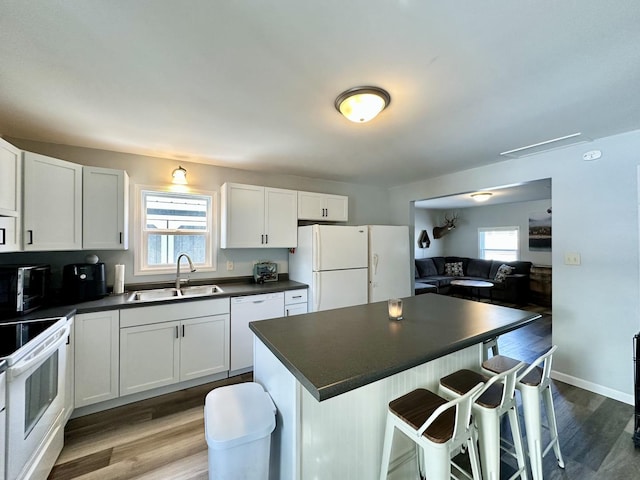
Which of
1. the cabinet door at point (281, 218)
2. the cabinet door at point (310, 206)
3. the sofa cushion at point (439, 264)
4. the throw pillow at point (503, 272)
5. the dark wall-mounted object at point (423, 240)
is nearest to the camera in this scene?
the cabinet door at point (281, 218)

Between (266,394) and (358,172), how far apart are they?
2.96m

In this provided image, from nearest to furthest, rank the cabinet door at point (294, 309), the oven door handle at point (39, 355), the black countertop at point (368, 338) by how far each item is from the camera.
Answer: the black countertop at point (368, 338), the oven door handle at point (39, 355), the cabinet door at point (294, 309)

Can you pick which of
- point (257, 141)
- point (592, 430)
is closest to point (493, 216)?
point (592, 430)

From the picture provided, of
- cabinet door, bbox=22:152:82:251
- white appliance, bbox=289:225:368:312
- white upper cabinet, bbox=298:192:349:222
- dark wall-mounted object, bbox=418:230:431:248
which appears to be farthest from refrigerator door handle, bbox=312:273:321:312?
dark wall-mounted object, bbox=418:230:431:248

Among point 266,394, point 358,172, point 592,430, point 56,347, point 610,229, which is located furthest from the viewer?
point 358,172

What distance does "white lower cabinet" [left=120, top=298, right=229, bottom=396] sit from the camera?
2283 mm

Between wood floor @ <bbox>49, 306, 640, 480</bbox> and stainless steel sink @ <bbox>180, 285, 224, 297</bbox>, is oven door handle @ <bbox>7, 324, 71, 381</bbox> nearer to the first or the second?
wood floor @ <bbox>49, 306, 640, 480</bbox>

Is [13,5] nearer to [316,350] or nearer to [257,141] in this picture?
[257,141]

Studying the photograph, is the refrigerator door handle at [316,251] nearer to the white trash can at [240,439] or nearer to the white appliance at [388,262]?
the white appliance at [388,262]

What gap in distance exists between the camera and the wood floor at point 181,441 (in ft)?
5.34

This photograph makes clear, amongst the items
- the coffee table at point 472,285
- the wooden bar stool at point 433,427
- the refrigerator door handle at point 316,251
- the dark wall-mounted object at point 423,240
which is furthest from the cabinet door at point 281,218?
the dark wall-mounted object at point 423,240

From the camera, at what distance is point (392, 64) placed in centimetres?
141

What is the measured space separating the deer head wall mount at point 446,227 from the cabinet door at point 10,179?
8.08 m

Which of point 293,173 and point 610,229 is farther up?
point 293,173
